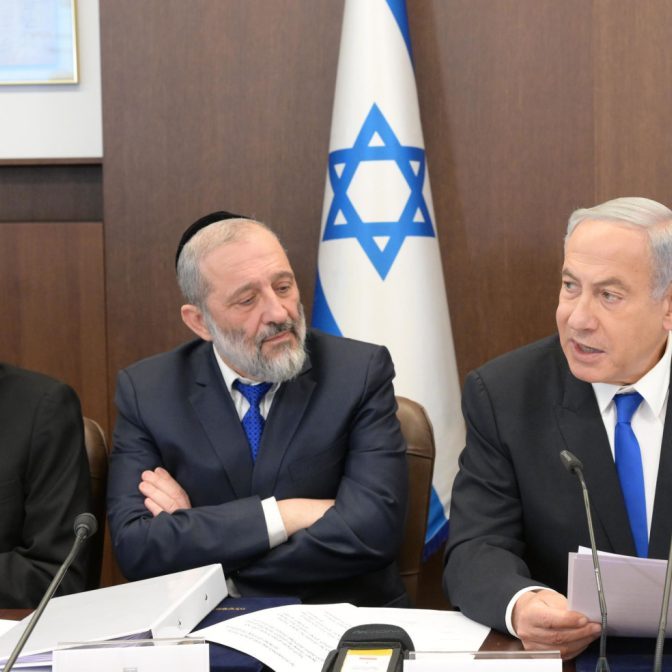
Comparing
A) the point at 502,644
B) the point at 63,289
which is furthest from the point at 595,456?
the point at 63,289

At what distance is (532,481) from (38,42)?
2.71m

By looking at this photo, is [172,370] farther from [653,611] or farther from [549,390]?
[653,611]

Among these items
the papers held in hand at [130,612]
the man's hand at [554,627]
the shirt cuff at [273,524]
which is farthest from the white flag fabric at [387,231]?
the man's hand at [554,627]

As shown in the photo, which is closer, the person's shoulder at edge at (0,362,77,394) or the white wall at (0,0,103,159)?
the person's shoulder at edge at (0,362,77,394)

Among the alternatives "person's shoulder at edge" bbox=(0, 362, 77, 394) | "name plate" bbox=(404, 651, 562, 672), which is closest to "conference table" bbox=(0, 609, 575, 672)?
"name plate" bbox=(404, 651, 562, 672)

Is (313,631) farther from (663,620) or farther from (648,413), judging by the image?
(648,413)

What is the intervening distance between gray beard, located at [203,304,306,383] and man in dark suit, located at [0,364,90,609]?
1.42ft

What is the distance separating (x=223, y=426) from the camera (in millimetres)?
2771

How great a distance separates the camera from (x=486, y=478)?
7.86 ft

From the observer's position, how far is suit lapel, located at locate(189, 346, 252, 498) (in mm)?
2740

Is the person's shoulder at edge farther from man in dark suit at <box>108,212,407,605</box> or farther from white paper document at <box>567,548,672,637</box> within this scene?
white paper document at <box>567,548,672,637</box>

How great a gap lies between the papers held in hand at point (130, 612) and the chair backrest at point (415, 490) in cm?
77

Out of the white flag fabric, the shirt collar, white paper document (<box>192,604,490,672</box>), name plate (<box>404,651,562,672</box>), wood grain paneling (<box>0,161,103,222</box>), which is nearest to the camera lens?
name plate (<box>404,651,562,672</box>)

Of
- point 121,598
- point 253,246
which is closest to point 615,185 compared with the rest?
point 253,246
